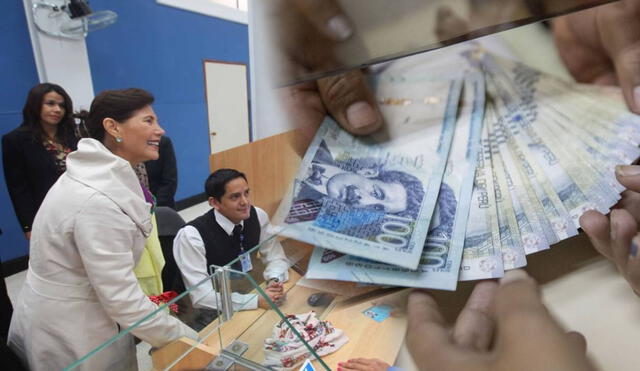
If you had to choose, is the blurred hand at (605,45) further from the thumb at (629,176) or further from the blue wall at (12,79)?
the blue wall at (12,79)

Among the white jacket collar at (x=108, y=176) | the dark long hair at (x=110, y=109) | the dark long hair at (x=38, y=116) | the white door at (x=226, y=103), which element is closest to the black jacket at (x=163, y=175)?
the dark long hair at (x=38, y=116)

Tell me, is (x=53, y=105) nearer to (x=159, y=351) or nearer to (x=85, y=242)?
(x=85, y=242)

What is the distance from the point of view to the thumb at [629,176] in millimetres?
167

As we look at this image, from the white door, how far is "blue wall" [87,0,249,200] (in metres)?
0.05

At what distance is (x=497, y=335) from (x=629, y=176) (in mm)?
125

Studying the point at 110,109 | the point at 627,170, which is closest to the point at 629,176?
the point at 627,170

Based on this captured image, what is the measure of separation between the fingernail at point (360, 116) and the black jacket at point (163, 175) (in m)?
1.13

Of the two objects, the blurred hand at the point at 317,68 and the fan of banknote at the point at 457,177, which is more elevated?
the blurred hand at the point at 317,68

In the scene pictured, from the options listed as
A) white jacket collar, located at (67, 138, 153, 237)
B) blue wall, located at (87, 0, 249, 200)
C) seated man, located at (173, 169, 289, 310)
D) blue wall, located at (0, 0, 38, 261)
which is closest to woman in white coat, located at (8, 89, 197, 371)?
white jacket collar, located at (67, 138, 153, 237)

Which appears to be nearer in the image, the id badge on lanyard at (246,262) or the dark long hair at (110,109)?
the id badge on lanyard at (246,262)

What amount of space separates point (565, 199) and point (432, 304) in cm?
11

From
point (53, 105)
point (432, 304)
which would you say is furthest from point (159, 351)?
point (53, 105)

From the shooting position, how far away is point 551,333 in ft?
0.35

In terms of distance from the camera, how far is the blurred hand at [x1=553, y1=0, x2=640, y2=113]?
0.62 feet
